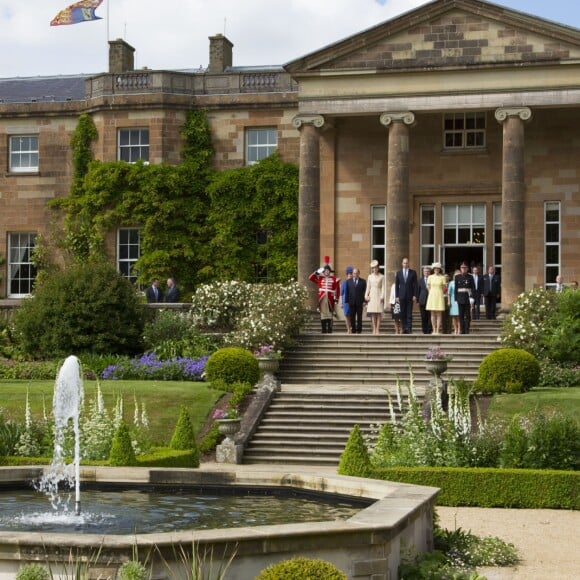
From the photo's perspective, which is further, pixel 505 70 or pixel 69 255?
pixel 69 255

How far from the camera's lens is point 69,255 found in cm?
3925

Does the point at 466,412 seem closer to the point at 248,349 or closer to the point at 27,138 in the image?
the point at 248,349

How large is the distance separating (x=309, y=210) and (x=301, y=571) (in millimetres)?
23490

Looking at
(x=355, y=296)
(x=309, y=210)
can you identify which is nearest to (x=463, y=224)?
(x=309, y=210)

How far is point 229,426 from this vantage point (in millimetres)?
22406

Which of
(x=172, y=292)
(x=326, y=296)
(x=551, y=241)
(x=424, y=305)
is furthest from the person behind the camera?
(x=172, y=292)

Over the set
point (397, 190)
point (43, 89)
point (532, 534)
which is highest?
point (43, 89)

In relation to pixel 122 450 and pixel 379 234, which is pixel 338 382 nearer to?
pixel 379 234

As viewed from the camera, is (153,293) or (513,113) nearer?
(513,113)

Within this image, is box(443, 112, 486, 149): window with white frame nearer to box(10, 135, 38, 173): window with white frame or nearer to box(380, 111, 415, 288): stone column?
box(380, 111, 415, 288): stone column

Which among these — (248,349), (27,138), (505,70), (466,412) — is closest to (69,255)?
(27,138)

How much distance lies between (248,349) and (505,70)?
1001 cm

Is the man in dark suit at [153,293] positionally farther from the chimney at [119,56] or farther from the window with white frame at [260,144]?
the chimney at [119,56]

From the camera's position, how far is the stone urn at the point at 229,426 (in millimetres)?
22375
